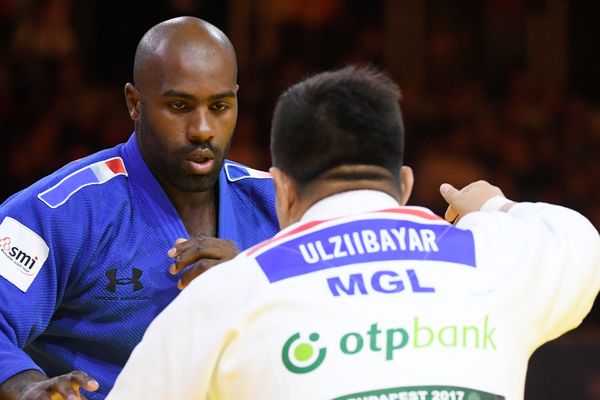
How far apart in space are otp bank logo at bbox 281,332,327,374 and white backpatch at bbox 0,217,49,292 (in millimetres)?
1347

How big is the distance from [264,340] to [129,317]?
53.0 inches

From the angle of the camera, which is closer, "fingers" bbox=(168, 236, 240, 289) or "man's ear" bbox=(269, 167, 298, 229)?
"man's ear" bbox=(269, 167, 298, 229)

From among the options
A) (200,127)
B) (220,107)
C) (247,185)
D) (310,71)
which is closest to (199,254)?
(200,127)

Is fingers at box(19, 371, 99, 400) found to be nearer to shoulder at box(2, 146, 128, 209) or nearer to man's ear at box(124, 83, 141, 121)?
shoulder at box(2, 146, 128, 209)

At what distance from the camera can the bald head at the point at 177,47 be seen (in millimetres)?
3502

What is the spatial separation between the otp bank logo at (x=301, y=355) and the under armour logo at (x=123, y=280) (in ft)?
4.43

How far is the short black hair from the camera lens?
2.29m

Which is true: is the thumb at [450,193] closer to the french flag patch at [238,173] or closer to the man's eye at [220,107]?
the man's eye at [220,107]

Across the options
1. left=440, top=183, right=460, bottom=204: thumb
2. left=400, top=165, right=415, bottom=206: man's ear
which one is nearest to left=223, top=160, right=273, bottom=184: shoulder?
left=440, top=183, right=460, bottom=204: thumb

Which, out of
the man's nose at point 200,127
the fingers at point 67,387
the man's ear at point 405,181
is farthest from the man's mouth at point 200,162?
the man's ear at point 405,181

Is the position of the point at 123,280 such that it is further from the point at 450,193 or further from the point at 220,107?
the point at 450,193

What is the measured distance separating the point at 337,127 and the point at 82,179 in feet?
4.62

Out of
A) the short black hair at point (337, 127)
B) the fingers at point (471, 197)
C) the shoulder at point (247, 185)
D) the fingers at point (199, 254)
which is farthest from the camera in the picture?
the shoulder at point (247, 185)

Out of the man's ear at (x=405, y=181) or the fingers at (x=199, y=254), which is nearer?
the man's ear at (x=405, y=181)
